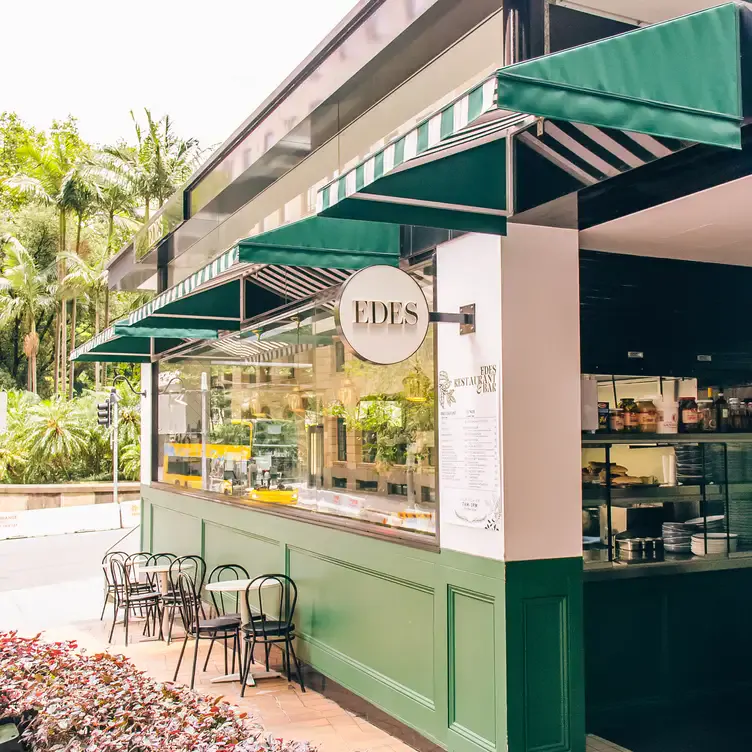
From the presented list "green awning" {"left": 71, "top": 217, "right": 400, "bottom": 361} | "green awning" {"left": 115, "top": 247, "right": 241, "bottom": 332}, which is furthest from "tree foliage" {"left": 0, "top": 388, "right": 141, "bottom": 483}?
"green awning" {"left": 115, "top": 247, "right": 241, "bottom": 332}

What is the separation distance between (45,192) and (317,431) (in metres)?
28.2

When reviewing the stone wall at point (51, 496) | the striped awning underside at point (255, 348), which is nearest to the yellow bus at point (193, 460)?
the striped awning underside at point (255, 348)

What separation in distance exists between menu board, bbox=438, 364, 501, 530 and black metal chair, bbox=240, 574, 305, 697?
2075mm

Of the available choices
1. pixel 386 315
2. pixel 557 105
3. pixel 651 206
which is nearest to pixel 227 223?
pixel 386 315

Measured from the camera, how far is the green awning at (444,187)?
342 centimetres

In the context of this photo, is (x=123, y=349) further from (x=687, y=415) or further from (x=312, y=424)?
(x=687, y=415)

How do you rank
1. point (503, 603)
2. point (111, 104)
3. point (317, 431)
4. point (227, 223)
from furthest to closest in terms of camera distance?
point (111, 104) < point (227, 223) < point (317, 431) < point (503, 603)

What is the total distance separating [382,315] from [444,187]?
73 cm

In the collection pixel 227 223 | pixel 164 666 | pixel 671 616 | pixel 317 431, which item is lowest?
pixel 164 666

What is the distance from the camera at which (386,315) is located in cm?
436

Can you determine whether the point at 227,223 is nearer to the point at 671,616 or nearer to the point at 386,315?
the point at 386,315

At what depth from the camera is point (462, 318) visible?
461 centimetres

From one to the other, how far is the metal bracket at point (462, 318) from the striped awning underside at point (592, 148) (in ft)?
3.10

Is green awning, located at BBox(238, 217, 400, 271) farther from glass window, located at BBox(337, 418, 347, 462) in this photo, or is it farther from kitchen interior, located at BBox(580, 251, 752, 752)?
glass window, located at BBox(337, 418, 347, 462)
